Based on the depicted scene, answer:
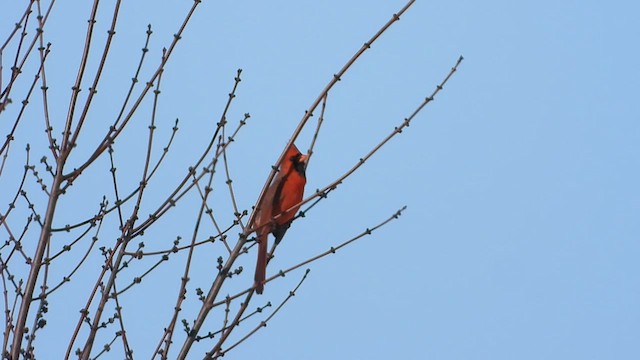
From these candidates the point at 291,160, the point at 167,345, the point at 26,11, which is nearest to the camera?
the point at 167,345

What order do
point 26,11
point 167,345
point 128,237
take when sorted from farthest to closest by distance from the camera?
point 26,11 → point 128,237 → point 167,345

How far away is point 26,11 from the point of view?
382 centimetres

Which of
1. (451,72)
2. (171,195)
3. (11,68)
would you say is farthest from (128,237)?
(451,72)

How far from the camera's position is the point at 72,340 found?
3365mm

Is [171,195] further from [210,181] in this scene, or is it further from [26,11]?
[26,11]

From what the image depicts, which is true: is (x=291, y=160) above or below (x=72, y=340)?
above

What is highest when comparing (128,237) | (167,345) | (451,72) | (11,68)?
(11,68)

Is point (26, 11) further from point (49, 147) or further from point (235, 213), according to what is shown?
point (235, 213)

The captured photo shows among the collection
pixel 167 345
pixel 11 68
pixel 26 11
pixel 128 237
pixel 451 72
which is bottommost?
pixel 167 345

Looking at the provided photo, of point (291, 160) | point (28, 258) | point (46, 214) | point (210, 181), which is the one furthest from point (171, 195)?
point (291, 160)

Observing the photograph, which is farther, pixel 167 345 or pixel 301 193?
pixel 301 193

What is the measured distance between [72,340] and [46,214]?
0.48 m

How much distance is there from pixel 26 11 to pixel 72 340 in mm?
1429

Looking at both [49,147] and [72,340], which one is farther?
[49,147]
